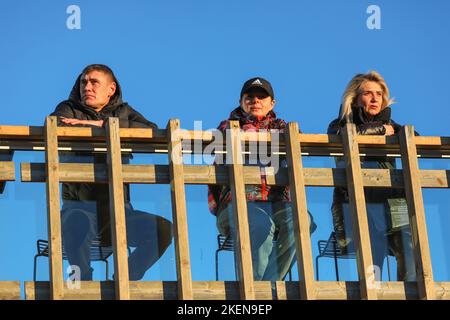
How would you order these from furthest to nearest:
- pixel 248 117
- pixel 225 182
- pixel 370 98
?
pixel 370 98, pixel 248 117, pixel 225 182

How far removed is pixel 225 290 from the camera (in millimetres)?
10961

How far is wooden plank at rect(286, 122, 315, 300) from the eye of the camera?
434 inches

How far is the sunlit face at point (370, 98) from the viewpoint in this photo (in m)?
12.1

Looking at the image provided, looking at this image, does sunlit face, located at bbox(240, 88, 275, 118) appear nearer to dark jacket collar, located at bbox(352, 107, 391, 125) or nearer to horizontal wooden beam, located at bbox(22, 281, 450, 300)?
dark jacket collar, located at bbox(352, 107, 391, 125)

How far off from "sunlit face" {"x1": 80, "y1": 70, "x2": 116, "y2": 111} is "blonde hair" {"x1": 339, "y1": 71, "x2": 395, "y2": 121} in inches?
79.9

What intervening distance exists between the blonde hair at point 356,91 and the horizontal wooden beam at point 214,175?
76 cm

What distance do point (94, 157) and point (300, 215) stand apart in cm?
174

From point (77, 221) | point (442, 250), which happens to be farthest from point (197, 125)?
point (442, 250)

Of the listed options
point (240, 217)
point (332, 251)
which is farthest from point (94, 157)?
point (332, 251)

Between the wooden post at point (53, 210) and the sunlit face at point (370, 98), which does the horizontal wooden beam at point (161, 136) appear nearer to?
the wooden post at point (53, 210)

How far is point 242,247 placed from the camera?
36.1ft

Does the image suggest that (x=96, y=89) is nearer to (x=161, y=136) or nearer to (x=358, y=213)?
(x=161, y=136)
